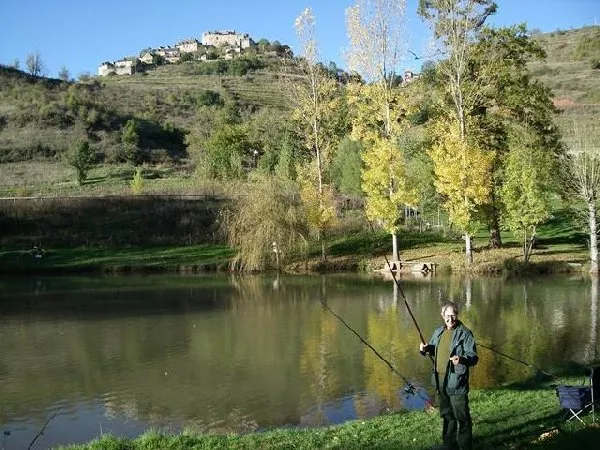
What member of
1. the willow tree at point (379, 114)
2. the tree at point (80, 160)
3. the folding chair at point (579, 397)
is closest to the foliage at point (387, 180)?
the willow tree at point (379, 114)

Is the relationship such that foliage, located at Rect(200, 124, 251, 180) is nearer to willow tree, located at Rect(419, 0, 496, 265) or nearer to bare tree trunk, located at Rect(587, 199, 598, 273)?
willow tree, located at Rect(419, 0, 496, 265)

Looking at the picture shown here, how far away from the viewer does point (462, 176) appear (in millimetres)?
34062

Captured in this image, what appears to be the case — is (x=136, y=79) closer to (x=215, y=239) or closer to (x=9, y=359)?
(x=215, y=239)

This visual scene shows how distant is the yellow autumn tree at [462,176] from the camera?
112 feet

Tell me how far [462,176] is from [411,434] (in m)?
26.1

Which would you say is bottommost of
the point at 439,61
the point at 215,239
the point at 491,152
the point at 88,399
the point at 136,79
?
the point at 88,399

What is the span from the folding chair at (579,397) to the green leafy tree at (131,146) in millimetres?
74004

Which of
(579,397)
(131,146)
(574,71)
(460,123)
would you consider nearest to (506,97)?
(460,123)

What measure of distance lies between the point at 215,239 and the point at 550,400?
37.2 metres

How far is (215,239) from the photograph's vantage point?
46.7 meters

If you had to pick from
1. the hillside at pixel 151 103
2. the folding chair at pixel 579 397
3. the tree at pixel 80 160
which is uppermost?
the hillside at pixel 151 103

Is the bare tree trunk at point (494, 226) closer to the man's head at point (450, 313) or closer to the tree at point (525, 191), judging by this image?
the tree at point (525, 191)

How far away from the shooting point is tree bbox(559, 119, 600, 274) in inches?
1281

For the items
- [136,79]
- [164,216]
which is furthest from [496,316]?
[136,79]
